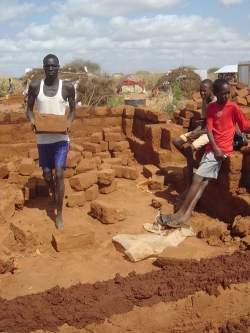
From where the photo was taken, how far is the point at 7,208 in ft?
17.1

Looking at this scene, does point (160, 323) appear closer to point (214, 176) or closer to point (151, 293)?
point (151, 293)

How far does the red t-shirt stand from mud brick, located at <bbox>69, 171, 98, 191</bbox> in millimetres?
2167

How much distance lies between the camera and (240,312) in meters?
3.22

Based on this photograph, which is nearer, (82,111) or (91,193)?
(91,193)

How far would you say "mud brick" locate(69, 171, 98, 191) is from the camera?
6012mm

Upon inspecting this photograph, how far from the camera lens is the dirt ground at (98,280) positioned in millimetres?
2854

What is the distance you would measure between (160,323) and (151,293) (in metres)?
0.25

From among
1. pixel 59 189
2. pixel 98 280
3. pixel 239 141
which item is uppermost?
pixel 239 141

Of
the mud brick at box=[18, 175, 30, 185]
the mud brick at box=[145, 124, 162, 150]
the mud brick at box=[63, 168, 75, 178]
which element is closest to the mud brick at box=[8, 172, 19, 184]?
the mud brick at box=[18, 175, 30, 185]

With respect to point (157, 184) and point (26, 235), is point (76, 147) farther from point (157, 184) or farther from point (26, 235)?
point (26, 235)

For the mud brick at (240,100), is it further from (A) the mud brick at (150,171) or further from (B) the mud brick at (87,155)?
(B) the mud brick at (87,155)

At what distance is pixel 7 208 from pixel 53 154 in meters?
1.01

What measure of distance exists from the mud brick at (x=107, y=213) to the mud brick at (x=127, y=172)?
1.90 m

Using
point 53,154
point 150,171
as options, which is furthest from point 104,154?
point 53,154
